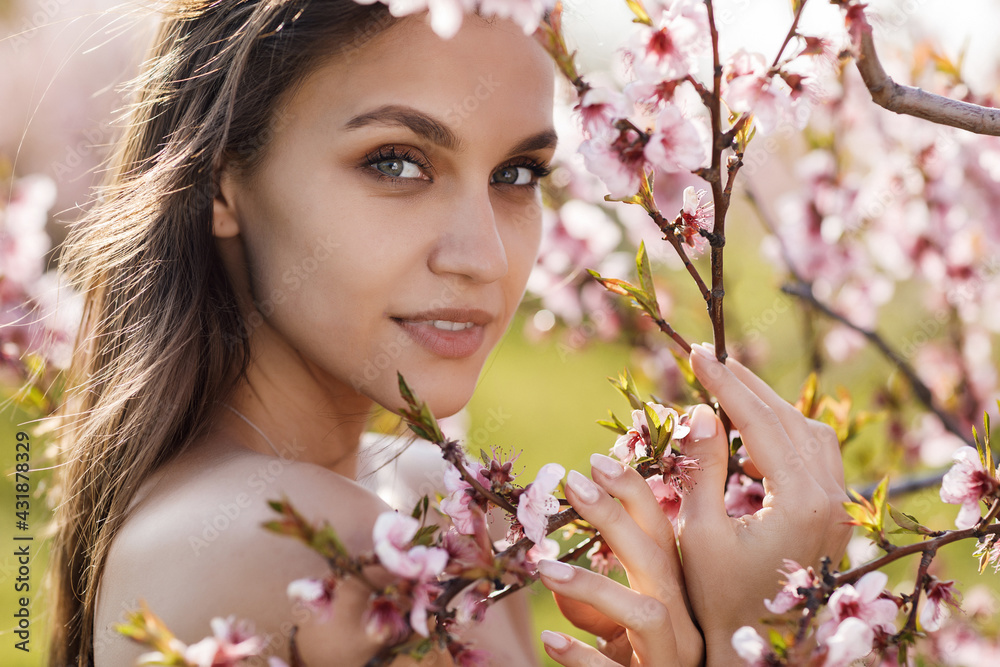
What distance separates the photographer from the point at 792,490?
93 centimetres

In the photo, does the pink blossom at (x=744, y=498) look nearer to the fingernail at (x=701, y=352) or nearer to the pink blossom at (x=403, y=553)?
the fingernail at (x=701, y=352)

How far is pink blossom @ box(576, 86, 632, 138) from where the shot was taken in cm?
73

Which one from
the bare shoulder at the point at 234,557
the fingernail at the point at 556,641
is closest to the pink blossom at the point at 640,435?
the fingernail at the point at 556,641

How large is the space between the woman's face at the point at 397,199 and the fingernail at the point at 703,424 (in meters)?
0.32

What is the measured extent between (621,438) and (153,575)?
54 cm

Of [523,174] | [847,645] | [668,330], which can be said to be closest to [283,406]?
[523,174]

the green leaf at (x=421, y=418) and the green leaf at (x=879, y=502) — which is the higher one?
the green leaf at (x=421, y=418)

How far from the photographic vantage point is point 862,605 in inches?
28.7

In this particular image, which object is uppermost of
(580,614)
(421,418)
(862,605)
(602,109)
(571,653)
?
(602,109)

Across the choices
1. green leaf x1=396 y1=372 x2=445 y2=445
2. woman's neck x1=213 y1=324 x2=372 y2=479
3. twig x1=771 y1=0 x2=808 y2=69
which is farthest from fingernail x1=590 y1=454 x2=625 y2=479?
woman's neck x1=213 y1=324 x2=372 y2=479

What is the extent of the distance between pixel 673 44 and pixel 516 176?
53 centimetres

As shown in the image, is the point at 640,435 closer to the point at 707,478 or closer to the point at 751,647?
the point at 707,478

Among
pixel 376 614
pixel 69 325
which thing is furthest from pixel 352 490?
pixel 69 325

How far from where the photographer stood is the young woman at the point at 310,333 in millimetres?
853
